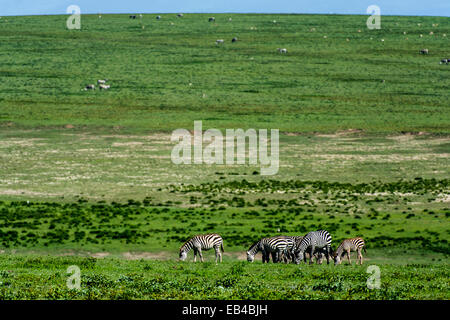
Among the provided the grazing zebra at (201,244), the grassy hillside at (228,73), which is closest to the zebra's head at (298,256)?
the grazing zebra at (201,244)

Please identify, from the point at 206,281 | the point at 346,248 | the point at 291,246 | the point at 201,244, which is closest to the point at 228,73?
the point at 201,244

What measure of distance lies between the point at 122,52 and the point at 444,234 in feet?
326

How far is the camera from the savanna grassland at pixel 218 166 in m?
24.3

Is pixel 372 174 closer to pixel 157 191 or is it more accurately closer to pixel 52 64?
pixel 157 191

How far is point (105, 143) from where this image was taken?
7088cm

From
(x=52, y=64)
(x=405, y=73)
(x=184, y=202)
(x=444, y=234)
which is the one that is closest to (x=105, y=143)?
(x=184, y=202)

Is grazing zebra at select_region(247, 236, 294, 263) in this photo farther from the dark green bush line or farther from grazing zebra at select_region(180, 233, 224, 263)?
the dark green bush line
